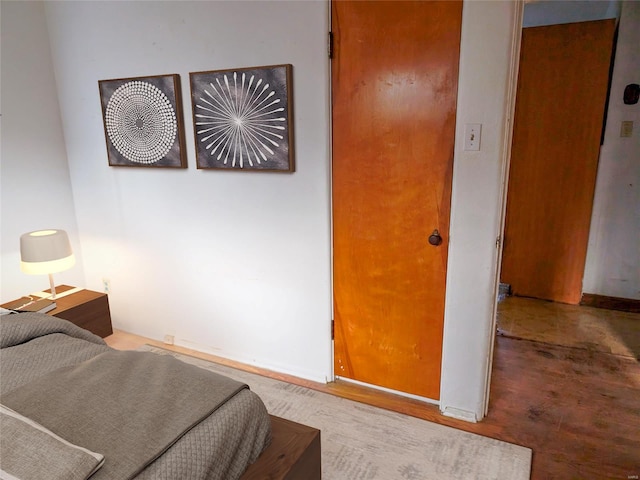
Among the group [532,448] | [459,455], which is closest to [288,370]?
[459,455]

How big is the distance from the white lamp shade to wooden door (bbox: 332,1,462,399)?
1569 mm

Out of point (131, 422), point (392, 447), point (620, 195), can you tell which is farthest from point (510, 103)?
point (620, 195)

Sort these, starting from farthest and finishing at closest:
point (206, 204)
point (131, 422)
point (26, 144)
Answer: point (26, 144) < point (206, 204) < point (131, 422)

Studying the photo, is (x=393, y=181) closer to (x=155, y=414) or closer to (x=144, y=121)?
(x=155, y=414)

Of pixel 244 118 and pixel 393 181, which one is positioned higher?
pixel 244 118

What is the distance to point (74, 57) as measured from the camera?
2789mm

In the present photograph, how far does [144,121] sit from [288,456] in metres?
2.11

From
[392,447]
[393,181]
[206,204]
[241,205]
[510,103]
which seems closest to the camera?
[510,103]

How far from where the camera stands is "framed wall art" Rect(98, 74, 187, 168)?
2.49 metres

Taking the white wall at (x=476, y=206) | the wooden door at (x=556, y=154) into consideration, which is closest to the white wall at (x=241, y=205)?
the white wall at (x=476, y=206)

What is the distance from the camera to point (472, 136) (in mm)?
1822

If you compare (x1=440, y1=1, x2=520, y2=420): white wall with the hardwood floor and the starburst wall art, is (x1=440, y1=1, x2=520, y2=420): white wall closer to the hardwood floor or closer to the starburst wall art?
the hardwood floor

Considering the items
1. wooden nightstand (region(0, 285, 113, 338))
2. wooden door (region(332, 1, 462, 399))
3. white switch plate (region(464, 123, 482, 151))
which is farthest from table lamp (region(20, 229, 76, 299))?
white switch plate (region(464, 123, 482, 151))

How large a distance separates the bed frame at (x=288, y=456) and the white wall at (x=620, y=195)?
2.90 meters
